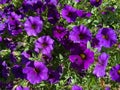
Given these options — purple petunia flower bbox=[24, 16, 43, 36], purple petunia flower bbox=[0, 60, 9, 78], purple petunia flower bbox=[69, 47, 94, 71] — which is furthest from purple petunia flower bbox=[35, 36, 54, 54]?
purple petunia flower bbox=[0, 60, 9, 78]

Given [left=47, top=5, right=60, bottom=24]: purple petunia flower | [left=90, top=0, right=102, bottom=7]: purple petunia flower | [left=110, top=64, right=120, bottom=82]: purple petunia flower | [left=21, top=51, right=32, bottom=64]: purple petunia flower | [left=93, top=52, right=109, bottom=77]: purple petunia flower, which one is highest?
[left=90, top=0, right=102, bottom=7]: purple petunia flower

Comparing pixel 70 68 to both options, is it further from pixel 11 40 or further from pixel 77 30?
pixel 11 40

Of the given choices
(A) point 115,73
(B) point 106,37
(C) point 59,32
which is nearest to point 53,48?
(C) point 59,32

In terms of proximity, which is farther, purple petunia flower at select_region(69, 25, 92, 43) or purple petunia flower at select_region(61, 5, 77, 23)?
purple petunia flower at select_region(61, 5, 77, 23)

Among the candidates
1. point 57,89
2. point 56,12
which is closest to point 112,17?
point 56,12

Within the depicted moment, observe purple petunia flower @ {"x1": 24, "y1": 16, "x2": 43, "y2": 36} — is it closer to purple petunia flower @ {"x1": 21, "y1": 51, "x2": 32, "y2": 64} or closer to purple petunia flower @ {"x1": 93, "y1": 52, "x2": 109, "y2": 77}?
A: purple petunia flower @ {"x1": 21, "y1": 51, "x2": 32, "y2": 64}

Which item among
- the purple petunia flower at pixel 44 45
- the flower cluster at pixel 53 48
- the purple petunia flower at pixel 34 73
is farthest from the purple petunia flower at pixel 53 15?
the purple petunia flower at pixel 34 73
